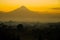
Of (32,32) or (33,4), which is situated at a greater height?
(33,4)

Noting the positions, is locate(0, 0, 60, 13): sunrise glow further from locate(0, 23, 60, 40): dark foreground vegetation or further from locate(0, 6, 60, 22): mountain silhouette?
locate(0, 23, 60, 40): dark foreground vegetation

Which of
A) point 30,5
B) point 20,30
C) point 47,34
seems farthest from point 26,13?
point 47,34

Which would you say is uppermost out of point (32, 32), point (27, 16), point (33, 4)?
point (33, 4)

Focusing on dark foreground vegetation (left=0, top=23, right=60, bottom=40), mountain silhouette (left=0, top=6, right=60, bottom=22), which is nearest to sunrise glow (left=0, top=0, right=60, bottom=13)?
mountain silhouette (left=0, top=6, right=60, bottom=22)

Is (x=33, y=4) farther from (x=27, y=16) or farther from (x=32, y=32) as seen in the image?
(x=32, y=32)

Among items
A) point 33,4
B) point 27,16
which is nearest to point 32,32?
point 27,16

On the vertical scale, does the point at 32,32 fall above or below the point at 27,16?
below

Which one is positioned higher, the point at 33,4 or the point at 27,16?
the point at 33,4
